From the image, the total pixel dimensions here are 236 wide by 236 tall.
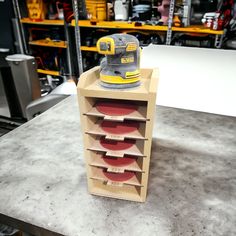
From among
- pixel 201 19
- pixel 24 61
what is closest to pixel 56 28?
pixel 24 61

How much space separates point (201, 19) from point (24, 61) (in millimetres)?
1823

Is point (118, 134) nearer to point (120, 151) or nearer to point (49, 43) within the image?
point (120, 151)

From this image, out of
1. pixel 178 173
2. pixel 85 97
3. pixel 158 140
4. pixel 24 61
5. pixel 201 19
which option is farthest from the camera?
pixel 201 19

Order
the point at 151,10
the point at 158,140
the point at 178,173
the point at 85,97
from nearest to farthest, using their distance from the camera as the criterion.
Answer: the point at 85,97 < the point at 178,173 < the point at 158,140 < the point at 151,10

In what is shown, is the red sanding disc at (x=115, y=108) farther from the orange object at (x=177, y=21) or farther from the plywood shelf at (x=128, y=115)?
the orange object at (x=177, y=21)

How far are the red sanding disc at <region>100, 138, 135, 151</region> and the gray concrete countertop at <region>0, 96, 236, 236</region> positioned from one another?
0.16 m

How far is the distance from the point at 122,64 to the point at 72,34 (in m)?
2.62

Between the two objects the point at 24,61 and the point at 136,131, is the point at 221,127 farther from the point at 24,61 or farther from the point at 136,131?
the point at 24,61

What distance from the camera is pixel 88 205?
24.4 inches

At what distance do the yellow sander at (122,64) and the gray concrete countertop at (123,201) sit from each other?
34 centimetres

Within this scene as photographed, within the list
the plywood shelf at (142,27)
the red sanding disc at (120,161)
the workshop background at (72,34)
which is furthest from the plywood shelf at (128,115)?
the plywood shelf at (142,27)

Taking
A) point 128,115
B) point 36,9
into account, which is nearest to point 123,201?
point 128,115

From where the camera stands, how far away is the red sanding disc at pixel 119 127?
1.90 feet

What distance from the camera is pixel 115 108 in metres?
0.57
